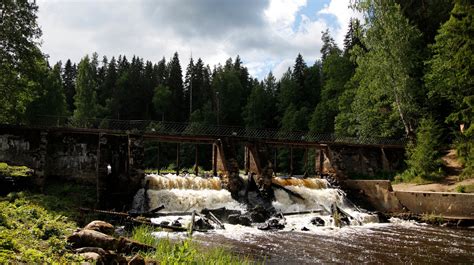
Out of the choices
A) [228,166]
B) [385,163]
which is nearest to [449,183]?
[385,163]

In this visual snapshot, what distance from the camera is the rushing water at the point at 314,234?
11945 millimetres

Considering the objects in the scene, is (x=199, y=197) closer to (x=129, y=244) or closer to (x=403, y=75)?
(x=129, y=244)

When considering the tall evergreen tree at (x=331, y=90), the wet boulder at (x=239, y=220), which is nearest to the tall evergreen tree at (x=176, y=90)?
the tall evergreen tree at (x=331, y=90)

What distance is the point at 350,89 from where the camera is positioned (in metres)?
38.7

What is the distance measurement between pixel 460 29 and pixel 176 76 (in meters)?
53.6

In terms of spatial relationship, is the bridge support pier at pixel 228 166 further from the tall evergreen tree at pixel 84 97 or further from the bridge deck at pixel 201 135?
the tall evergreen tree at pixel 84 97

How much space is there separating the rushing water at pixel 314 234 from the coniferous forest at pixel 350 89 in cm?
484

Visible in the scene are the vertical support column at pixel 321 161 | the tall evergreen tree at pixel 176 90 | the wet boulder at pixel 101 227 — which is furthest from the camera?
the tall evergreen tree at pixel 176 90

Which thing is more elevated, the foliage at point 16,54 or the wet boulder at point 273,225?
the foliage at point 16,54

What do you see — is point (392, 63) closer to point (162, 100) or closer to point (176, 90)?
point (162, 100)

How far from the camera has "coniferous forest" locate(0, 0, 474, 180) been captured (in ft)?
75.0

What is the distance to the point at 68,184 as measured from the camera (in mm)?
18938

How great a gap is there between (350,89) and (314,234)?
26.1 meters

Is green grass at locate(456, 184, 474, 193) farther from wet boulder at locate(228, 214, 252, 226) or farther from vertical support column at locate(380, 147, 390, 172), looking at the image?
wet boulder at locate(228, 214, 252, 226)
